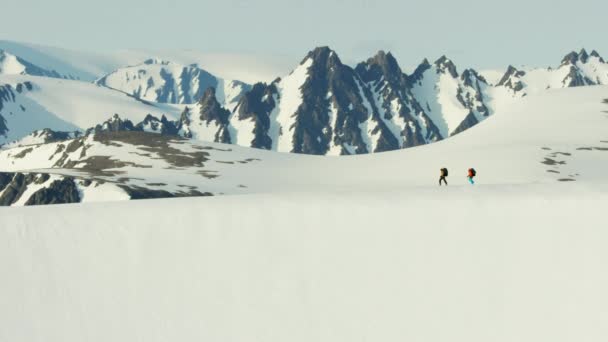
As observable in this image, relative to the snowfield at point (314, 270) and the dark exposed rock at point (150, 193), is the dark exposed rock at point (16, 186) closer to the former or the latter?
the dark exposed rock at point (150, 193)

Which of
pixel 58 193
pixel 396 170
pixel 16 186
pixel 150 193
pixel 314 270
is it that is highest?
pixel 16 186

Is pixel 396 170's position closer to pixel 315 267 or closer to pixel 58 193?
pixel 58 193

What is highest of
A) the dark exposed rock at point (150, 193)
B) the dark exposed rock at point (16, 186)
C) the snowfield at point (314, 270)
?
the dark exposed rock at point (16, 186)

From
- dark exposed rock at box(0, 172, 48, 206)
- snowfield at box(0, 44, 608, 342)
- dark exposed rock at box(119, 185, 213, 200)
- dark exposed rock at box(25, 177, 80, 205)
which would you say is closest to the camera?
snowfield at box(0, 44, 608, 342)

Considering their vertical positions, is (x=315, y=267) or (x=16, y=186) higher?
(x=16, y=186)

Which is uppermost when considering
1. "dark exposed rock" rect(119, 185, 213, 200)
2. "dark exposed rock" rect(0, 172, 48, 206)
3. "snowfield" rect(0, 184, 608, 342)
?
"dark exposed rock" rect(0, 172, 48, 206)

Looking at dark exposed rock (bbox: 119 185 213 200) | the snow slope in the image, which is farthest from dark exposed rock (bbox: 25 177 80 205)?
the snow slope

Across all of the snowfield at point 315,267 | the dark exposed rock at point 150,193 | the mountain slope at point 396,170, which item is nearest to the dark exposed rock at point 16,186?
the mountain slope at point 396,170

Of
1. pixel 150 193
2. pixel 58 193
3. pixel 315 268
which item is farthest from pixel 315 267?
pixel 58 193

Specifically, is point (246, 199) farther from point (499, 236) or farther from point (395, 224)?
point (499, 236)

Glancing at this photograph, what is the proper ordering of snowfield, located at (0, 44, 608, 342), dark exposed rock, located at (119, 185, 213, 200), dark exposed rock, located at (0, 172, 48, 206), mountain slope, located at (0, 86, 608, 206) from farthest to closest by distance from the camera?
dark exposed rock, located at (0, 172, 48, 206) → mountain slope, located at (0, 86, 608, 206) → dark exposed rock, located at (119, 185, 213, 200) → snowfield, located at (0, 44, 608, 342)

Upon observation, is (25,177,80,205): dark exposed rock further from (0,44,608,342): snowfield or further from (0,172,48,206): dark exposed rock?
(0,44,608,342): snowfield

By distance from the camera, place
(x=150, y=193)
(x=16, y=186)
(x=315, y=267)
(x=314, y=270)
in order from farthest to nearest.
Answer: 1. (x=16, y=186)
2. (x=150, y=193)
3. (x=315, y=267)
4. (x=314, y=270)

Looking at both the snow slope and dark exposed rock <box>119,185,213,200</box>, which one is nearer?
the snow slope
